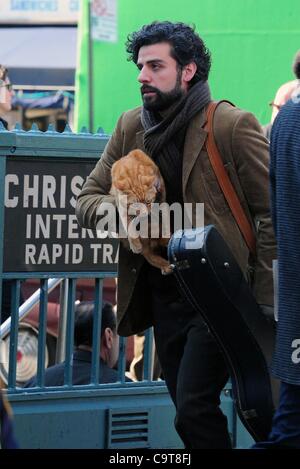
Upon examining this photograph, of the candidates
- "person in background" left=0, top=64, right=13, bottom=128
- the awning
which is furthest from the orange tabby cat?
the awning

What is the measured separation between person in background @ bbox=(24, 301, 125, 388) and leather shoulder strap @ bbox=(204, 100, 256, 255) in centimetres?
145

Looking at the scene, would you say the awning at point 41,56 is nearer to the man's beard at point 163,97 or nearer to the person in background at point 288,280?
the man's beard at point 163,97

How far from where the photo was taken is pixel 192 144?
4.23 m

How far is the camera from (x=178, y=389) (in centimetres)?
416

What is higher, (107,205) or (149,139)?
(149,139)

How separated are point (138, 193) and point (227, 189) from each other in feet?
1.14

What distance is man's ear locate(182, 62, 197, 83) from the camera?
4.32 metres

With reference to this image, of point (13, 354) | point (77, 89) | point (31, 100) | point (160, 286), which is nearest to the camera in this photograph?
point (160, 286)

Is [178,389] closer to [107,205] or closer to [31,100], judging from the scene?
[107,205]

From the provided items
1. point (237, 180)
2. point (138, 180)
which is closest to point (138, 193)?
point (138, 180)

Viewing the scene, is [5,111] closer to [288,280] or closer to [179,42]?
[179,42]

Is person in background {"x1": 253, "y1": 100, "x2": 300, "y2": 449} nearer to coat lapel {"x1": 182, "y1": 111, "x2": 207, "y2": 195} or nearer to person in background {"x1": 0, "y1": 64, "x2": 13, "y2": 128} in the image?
coat lapel {"x1": 182, "y1": 111, "x2": 207, "y2": 195}

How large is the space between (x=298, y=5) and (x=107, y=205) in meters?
4.98

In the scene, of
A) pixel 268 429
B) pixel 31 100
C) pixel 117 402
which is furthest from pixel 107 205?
pixel 31 100
